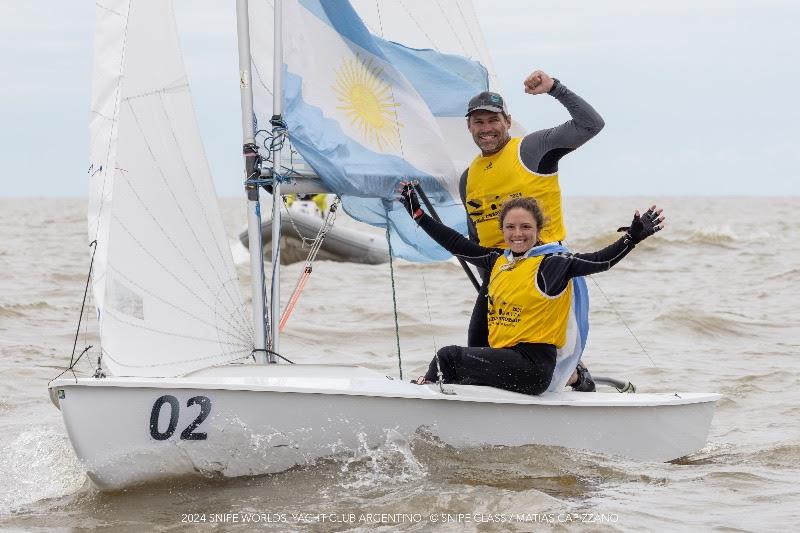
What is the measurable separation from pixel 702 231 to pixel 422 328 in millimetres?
14294

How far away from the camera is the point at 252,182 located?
468cm

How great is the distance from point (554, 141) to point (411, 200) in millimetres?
616

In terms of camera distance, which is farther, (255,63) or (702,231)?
(702,231)

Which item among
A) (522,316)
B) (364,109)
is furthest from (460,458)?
(364,109)

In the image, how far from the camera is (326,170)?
187 inches

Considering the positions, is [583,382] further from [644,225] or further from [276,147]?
[276,147]

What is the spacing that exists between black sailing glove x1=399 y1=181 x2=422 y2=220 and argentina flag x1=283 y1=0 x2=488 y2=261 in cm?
23

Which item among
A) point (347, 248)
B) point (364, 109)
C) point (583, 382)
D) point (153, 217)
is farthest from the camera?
point (347, 248)

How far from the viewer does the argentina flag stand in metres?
4.73

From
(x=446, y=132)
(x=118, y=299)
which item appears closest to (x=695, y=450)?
(x=446, y=132)

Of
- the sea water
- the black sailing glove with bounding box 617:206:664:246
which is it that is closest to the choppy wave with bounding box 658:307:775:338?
the sea water

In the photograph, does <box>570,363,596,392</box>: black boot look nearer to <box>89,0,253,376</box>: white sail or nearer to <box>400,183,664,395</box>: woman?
<box>400,183,664,395</box>: woman

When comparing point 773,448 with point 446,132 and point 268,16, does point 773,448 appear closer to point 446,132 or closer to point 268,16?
point 446,132

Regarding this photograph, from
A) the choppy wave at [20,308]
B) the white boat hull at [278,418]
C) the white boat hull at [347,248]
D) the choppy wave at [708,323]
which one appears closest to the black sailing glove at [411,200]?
the white boat hull at [278,418]
